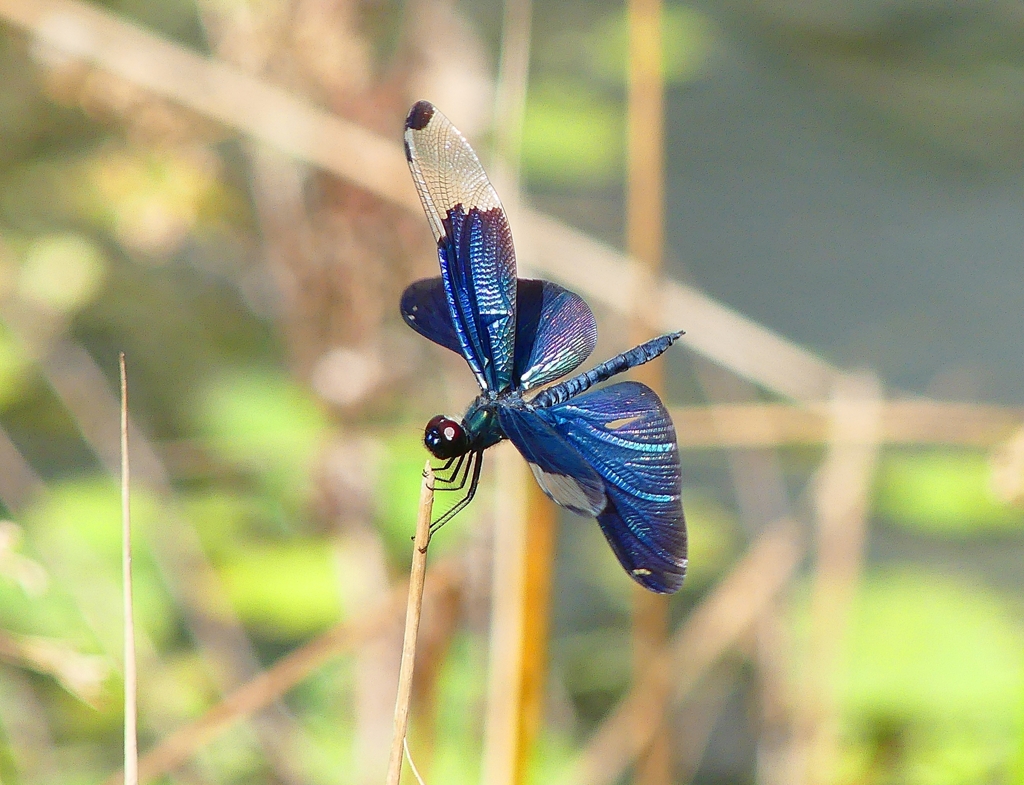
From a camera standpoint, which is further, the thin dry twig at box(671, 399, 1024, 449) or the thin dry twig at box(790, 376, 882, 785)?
the thin dry twig at box(790, 376, 882, 785)

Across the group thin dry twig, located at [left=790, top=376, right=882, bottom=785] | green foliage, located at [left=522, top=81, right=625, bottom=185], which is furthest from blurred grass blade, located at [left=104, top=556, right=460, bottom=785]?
green foliage, located at [left=522, top=81, right=625, bottom=185]

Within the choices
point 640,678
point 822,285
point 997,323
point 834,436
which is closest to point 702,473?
point 822,285

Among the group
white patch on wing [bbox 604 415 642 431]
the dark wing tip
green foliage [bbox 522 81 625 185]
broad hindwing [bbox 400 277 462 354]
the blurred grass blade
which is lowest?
the blurred grass blade

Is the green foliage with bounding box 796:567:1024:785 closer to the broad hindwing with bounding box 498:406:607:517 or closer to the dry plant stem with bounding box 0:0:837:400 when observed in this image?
the dry plant stem with bounding box 0:0:837:400

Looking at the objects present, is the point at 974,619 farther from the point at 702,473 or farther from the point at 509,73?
the point at 509,73

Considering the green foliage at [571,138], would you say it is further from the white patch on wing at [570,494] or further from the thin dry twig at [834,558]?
the white patch on wing at [570,494]

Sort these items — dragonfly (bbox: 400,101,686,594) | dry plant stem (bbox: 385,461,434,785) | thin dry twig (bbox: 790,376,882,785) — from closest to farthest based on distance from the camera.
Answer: dry plant stem (bbox: 385,461,434,785) < dragonfly (bbox: 400,101,686,594) < thin dry twig (bbox: 790,376,882,785)

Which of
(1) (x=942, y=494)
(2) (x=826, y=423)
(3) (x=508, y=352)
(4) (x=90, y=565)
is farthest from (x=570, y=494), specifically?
(1) (x=942, y=494)
